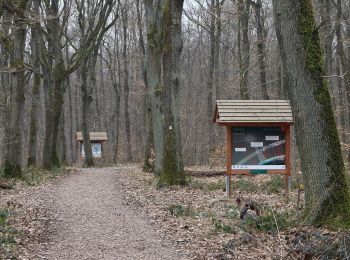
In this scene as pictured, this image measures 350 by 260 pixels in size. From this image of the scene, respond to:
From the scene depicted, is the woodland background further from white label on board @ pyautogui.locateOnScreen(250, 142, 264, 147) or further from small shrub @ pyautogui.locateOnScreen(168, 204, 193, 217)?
small shrub @ pyautogui.locateOnScreen(168, 204, 193, 217)

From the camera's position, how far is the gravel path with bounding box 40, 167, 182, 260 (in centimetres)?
764

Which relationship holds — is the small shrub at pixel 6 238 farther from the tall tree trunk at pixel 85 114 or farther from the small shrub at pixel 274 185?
the tall tree trunk at pixel 85 114

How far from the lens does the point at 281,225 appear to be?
8391 millimetres

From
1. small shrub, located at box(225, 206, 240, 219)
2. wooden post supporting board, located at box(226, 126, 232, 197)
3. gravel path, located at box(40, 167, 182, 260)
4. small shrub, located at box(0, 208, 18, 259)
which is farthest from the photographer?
wooden post supporting board, located at box(226, 126, 232, 197)

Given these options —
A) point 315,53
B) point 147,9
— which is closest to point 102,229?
point 315,53

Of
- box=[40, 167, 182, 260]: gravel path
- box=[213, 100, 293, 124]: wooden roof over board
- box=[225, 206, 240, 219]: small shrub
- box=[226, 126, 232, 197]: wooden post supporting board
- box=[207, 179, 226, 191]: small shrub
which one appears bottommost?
box=[40, 167, 182, 260]: gravel path

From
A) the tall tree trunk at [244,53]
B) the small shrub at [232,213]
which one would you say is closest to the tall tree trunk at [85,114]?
the tall tree trunk at [244,53]

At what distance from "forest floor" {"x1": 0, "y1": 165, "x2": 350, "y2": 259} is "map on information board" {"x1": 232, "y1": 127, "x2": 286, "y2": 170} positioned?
894 millimetres

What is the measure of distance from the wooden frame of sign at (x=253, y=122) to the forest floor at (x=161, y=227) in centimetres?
76

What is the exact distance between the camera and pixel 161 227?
9.64m

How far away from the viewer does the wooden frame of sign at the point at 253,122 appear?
13.3 metres

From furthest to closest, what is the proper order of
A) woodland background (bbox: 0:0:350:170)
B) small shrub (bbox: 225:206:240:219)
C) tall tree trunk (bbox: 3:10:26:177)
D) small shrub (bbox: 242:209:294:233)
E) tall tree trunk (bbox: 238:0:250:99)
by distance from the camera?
tall tree trunk (bbox: 238:0:250:99)
woodland background (bbox: 0:0:350:170)
tall tree trunk (bbox: 3:10:26:177)
small shrub (bbox: 225:206:240:219)
small shrub (bbox: 242:209:294:233)

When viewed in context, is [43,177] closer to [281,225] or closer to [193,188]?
[193,188]

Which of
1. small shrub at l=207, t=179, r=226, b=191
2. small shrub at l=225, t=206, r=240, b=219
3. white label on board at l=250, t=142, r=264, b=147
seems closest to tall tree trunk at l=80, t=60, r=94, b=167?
small shrub at l=207, t=179, r=226, b=191
